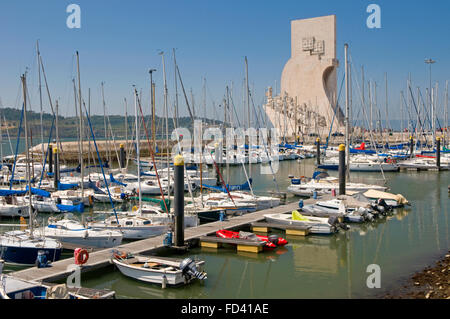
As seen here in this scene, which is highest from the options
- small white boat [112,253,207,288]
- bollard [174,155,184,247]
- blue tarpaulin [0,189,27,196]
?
bollard [174,155,184,247]

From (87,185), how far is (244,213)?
504 inches

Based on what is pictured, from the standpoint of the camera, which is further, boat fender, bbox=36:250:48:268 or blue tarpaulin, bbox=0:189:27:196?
blue tarpaulin, bbox=0:189:27:196

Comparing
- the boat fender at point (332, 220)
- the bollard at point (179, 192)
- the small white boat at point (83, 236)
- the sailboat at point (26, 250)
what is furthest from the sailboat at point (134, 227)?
the boat fender at point (332, 220)

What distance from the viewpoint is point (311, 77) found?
93438 millimetres

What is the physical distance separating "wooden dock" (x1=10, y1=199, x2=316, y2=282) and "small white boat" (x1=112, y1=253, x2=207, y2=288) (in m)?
0.88

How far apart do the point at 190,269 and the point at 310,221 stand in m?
8.48

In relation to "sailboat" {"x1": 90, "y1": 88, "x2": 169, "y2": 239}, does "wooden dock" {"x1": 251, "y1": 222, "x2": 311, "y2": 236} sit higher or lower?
lower

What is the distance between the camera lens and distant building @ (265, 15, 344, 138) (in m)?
91.8

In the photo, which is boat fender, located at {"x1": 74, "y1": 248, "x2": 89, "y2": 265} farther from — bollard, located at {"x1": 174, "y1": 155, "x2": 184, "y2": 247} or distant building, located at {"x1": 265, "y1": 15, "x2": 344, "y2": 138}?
distant building, located at {"x1": 265, "y1": 15, "x2": 344, "y2": 138}

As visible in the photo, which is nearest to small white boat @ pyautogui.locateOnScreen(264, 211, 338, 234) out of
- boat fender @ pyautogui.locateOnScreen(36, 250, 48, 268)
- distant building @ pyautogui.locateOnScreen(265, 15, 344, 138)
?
boat fender @ pyautogui.locateOnScreen(36, 250, 48, 268)

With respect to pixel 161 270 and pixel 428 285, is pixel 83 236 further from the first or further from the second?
pixel 428 285

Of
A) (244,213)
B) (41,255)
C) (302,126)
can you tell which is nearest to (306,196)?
(244,213)

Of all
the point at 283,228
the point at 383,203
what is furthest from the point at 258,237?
the point at 383,203
